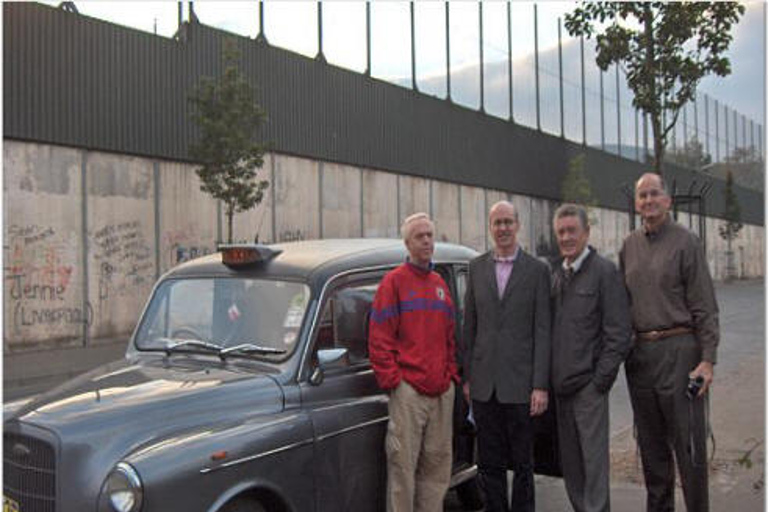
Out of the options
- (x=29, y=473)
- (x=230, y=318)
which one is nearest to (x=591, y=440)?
(x=230, y=318)

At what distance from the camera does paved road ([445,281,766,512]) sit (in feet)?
18.8

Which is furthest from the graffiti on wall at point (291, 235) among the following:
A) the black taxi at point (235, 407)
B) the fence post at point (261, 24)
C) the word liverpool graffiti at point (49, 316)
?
the black taxi at point (235, 407)

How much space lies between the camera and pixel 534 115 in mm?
38000

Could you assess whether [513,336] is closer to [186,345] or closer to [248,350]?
[248,350]

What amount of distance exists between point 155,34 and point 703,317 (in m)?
17.3

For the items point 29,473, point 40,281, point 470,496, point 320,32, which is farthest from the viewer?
point 320,32

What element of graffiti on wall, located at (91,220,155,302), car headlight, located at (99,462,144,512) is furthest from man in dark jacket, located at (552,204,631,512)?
graffiti on wall, located at (91,220,155,302)

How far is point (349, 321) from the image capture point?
4.60m

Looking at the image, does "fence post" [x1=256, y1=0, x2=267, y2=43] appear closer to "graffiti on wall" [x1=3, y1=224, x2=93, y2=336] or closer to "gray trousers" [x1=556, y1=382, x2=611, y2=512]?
"graffiti on wall" [x1=3, y1=224, x2=93, y2=336]

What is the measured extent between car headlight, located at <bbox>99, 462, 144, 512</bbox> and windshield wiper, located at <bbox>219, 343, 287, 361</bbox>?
1119 millimetres

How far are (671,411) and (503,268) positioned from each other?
134 centimetres

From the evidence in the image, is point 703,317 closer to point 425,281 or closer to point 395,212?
point 425,281

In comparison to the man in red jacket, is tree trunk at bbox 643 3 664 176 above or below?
above

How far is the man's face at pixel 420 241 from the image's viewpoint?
464 cm
